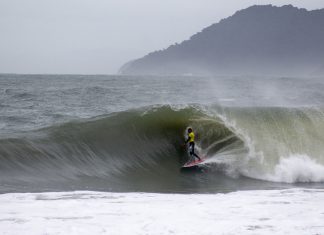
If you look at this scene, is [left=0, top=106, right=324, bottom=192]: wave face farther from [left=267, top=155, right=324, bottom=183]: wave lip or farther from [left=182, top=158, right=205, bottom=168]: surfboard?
[left=182, top=158, right=205, bottom=168]: surfboard

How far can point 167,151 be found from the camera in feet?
50.9

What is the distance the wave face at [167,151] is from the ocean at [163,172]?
34 mm

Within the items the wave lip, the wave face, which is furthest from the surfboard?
the wave lip

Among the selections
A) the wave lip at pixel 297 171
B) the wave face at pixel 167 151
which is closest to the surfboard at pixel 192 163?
the wave face at pixel 167 151

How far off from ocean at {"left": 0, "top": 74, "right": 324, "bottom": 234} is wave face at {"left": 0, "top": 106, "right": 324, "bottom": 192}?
1.3 inches

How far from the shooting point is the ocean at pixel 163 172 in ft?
22.8

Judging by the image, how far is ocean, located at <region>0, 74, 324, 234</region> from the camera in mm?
6953

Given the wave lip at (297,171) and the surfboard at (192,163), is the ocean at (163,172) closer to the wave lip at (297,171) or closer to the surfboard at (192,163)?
the wave lip at (297,171)

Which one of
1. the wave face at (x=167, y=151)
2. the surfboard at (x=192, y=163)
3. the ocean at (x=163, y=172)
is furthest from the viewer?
the surfboard at (x=192, y=163)

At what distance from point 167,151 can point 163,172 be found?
73.2 inches

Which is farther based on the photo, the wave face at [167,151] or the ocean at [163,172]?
the wave face at [167,151]

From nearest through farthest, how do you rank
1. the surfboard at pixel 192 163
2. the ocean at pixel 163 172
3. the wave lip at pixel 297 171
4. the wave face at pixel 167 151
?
the ocean at pixel 163 172, the wave face at pixel 167 151, the wave lip at pixel 297 171, the surfboard at pixel 192 163

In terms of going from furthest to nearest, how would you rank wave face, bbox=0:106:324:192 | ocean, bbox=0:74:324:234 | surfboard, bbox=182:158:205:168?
surfboard, bbox=182:158:205:168 → wave face, bbox=0:106:324:192 → ocean, bbox=0:74:324:234

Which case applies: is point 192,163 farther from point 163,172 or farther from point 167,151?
point 167,151
